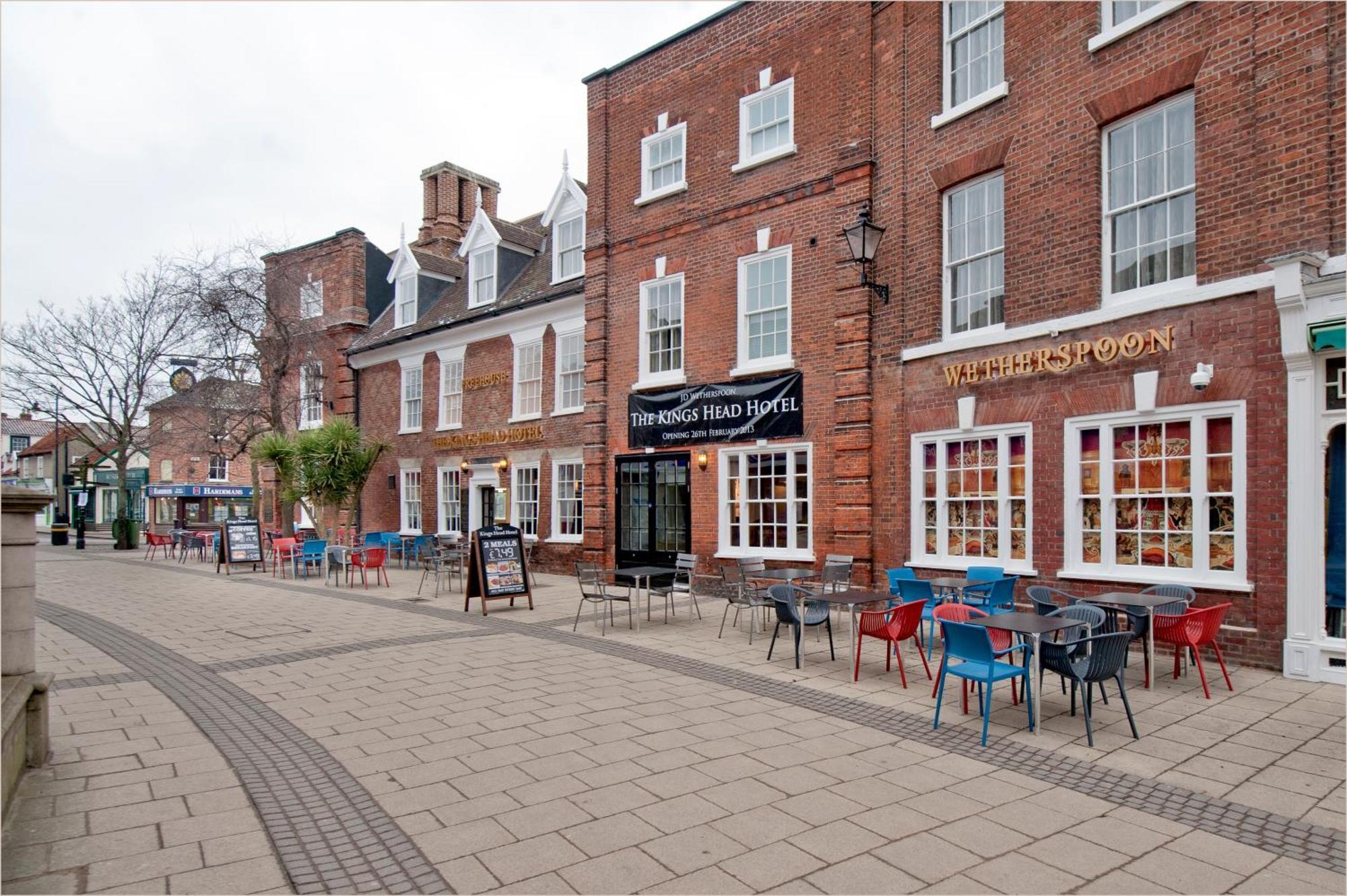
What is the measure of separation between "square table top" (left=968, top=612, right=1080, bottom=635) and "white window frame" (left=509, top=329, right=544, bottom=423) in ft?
44.7

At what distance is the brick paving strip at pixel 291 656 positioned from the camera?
7.74 metres

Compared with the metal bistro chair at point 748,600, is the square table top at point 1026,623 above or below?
above

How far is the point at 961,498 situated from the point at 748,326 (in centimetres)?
500

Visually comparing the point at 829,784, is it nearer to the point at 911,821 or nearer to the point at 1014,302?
the point at 911,821

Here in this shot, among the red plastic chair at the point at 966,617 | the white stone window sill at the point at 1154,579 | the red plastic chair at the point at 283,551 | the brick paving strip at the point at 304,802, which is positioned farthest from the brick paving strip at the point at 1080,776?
the red plastic chair at the point at 283,551

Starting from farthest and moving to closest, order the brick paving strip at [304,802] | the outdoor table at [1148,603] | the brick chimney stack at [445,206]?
the brick chimney stack at [445,206] → the outdoor table at [1148,603] → the brick paving strip at [304,802]

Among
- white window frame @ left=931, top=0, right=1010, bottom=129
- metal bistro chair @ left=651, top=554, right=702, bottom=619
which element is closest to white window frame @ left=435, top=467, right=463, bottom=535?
metal bistro chair @ left=651, top=554, right=702, bottom=619

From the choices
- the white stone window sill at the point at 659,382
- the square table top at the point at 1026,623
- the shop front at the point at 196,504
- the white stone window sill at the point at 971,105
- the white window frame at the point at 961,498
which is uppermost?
the white stone window sill at the point at 971,105

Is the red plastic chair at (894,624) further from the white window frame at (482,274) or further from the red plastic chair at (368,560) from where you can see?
the white window frame at (482,274)

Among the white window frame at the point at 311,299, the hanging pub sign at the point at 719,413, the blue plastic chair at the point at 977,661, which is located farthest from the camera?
the white window frame at the point at 311,299

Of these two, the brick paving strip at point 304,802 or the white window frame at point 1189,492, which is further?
the white window frame at point 1189,492

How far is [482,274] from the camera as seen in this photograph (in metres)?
21.2

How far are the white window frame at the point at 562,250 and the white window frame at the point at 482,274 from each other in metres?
2.61

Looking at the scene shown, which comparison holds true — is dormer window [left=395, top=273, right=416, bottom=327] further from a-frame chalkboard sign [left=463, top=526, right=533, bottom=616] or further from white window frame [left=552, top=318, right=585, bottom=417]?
a-frame chalkboard sign [left=463, top=526, right=533, bottom=616]
